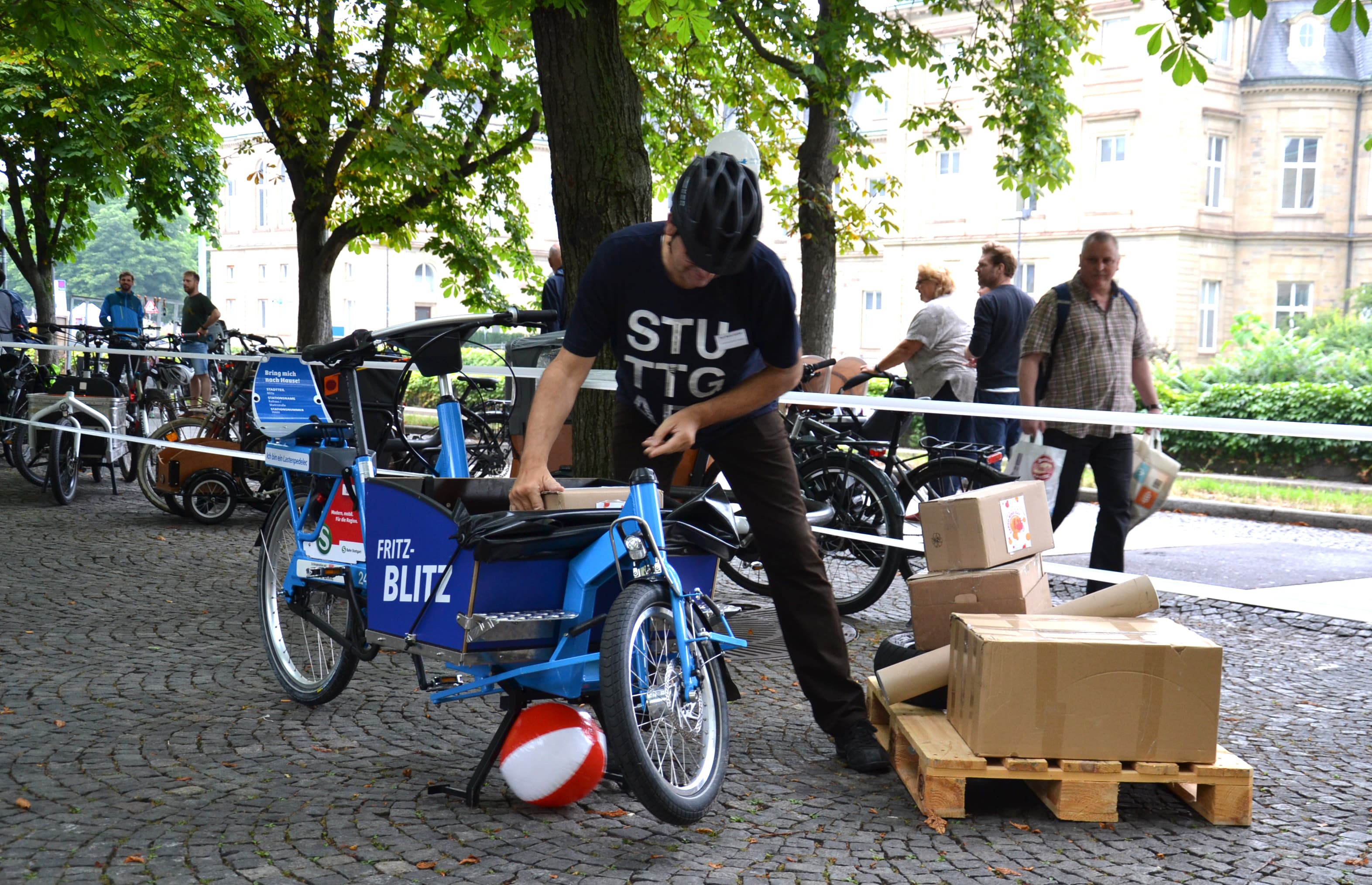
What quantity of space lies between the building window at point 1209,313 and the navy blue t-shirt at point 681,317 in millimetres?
49270

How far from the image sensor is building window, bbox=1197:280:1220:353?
4931cm

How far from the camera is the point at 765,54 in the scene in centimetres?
1375

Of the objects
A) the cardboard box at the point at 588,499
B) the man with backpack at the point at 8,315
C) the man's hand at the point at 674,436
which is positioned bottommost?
the cardboard box at the point at 588,499

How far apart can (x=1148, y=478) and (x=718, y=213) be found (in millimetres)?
3959

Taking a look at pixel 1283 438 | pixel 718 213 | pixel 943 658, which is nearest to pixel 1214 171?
pixel 1283 438

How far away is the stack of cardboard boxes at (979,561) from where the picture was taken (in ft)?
15.1

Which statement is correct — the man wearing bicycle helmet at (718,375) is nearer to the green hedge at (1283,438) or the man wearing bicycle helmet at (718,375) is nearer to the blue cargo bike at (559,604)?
the blue cargo bike at (559,604)

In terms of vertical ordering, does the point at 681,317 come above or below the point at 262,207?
below

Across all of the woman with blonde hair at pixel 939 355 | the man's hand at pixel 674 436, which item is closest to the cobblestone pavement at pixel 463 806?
the man's hand at pixel 674 436

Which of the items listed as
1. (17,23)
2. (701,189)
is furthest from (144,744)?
(17,23)

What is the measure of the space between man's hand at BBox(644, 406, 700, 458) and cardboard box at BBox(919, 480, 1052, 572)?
4.59ft

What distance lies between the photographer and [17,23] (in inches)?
310

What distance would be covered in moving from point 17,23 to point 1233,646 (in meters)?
7.69

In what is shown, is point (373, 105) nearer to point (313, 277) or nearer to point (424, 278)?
point (313, 277)
